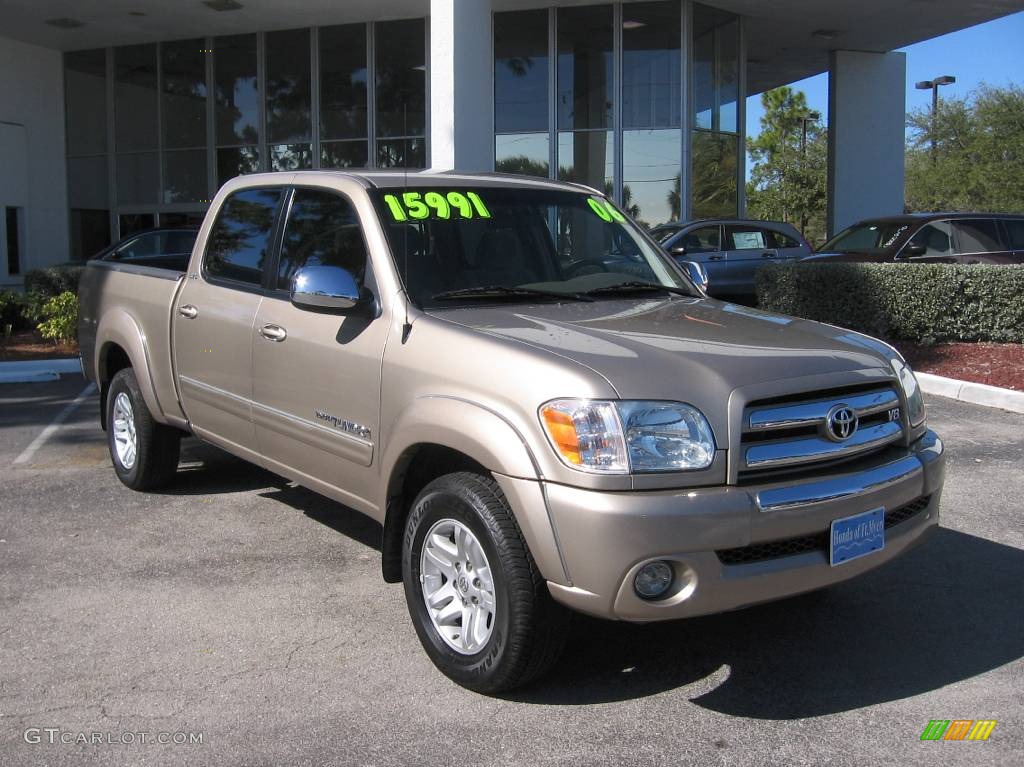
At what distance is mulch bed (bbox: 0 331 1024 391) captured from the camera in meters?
10.2

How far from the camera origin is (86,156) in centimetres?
2611

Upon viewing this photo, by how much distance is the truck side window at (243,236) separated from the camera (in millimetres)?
5203

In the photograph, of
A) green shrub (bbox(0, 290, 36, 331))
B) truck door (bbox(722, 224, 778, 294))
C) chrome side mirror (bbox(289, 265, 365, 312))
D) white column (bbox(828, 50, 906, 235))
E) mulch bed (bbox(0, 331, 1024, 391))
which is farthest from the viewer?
white column (bbox(828, 50, 906, 235))

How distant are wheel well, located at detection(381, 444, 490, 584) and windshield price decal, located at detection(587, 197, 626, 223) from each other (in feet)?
5.80

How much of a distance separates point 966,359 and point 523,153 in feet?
41.4

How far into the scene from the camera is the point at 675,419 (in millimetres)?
3328

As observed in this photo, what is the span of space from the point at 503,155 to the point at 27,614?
18512mm

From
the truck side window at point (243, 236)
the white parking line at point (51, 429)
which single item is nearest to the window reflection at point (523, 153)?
the white parking line at point (51, 429)

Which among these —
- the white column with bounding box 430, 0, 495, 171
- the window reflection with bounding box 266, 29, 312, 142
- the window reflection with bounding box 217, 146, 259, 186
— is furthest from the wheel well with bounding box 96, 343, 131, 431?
the window reflection with bounding box 217, 146, 259, 186

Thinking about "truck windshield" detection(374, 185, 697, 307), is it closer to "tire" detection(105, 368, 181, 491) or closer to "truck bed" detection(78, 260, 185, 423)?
"truck bed" detection(78, 260, 185, 423)

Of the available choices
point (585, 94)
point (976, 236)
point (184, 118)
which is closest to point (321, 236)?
point (976, 236)

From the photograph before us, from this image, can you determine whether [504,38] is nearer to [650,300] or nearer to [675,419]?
[650,300]

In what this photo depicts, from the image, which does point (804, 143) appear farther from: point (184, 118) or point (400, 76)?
point (184, 118)

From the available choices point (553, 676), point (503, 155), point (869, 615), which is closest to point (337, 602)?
point (553, 676)
